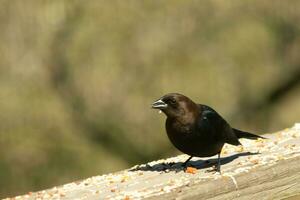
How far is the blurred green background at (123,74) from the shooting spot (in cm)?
970

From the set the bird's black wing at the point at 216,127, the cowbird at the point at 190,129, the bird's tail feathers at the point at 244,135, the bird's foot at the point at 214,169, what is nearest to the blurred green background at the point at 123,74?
the bird's tail feathers at the point at 244,135

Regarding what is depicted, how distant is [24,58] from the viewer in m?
9.91

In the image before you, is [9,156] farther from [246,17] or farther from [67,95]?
[246,17]

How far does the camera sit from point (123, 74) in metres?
9.98

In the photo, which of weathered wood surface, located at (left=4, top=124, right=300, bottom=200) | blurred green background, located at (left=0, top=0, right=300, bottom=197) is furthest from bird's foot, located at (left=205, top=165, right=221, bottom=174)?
blurred green background, located at (left=0, top=0, right=300, bottom=197)

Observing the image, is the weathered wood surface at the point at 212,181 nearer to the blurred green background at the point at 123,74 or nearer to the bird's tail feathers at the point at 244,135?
the bird's tail feathers at the point at 244,135

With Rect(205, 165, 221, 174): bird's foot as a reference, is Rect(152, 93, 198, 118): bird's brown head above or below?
above

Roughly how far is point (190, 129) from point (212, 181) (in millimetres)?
993

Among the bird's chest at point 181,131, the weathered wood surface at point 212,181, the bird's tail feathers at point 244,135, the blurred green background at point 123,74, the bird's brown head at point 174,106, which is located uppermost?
the blurred green background at point 123,74

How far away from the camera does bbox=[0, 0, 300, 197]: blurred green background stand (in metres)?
9.70

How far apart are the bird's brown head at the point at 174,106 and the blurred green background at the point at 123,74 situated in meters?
4.77

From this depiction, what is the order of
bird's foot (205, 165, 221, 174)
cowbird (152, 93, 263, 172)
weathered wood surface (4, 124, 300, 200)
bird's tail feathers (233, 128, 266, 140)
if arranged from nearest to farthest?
weathered wood surface (4, 124, 300, 200) < bird's foot (205, 165, 221, 174) < cowbird (152, 93, 263, 172) < bird's tail feathers (233, 128, 266, 140)

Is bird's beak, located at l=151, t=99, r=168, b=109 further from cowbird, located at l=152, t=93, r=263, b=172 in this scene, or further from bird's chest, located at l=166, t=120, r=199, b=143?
Result: bird's chest, located at l=166, t=120, r=199, b=143

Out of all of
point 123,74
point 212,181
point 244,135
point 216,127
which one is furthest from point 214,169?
point 123,74
